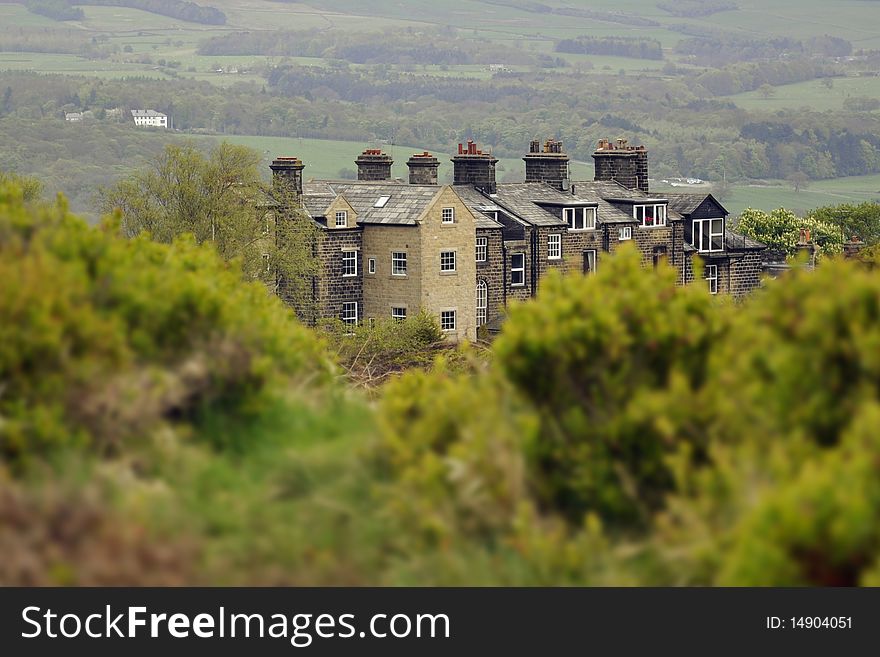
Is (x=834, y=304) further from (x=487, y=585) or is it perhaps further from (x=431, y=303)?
(x=431, y=303)

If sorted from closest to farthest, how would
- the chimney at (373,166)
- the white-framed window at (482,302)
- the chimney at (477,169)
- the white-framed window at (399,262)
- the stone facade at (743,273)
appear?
1. the white-framed window at (399,262)
2. the white-framed window at (482,302)
3. the chimney at (477,169)
4. the chimney at (373,166)
5. the stone facade at (743,273)

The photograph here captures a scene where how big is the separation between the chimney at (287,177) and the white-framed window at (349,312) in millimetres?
4607

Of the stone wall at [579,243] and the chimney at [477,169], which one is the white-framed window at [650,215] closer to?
the stone wall at [579,243]

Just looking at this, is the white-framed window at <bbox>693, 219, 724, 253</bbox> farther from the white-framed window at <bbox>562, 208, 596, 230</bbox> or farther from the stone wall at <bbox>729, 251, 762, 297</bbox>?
the white-framed window at <bbox>562, 208, 596, 230</bbox>

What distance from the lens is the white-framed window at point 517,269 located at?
72.5m

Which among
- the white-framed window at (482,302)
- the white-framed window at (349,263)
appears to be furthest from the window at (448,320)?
the white-framed window at (349,263)

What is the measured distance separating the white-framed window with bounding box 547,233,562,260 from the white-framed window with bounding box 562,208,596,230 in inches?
32.9

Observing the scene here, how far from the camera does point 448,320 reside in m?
68.9

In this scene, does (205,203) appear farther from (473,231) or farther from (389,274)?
(473,231)

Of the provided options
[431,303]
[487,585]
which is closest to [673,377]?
[487,585]

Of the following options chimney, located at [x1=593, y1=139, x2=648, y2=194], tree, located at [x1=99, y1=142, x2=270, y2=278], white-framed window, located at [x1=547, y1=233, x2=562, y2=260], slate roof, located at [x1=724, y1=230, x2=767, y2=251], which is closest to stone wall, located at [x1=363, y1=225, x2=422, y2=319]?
tree, located at [x1=99, y1=142, x2=270, y2=278]

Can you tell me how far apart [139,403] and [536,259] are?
2281 inches
